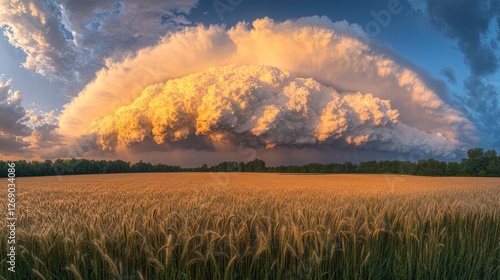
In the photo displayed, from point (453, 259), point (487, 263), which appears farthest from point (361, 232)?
point (487, 263)

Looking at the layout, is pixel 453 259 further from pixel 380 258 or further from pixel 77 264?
pixel 77 264

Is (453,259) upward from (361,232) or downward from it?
downward

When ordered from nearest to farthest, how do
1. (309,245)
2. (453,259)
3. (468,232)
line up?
(309,245), (453,259), (468,232)

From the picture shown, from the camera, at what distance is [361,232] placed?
175 inches

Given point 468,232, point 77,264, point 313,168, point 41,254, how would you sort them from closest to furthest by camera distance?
point 77,264, point 41,254, point 468,232, point 313,168

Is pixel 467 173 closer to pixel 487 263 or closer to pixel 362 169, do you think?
pixel 362 169

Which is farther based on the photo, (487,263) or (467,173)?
(467,173)

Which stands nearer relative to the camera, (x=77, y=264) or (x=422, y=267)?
(x=77, y=264)

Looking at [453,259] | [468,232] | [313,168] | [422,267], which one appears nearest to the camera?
[422,267]

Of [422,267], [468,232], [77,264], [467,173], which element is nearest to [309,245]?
[422,267]

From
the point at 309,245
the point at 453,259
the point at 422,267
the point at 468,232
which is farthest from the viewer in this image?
the point at 468,232

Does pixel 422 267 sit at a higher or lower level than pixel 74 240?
lower

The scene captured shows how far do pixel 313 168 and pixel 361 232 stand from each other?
81.8 metres

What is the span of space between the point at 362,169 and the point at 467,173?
22936 millimetres
